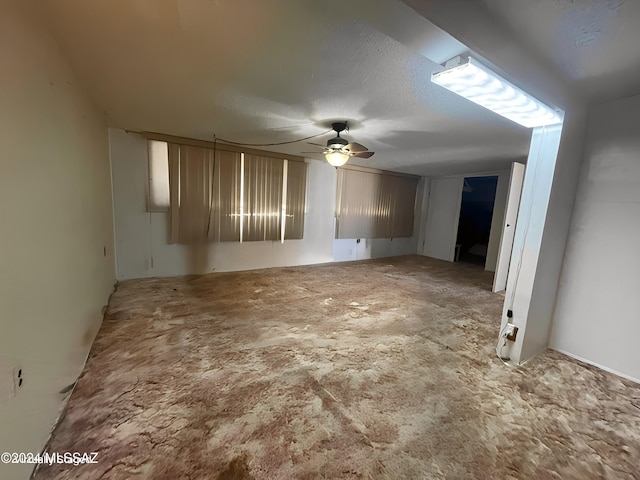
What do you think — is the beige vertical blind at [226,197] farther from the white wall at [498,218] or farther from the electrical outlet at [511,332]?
the white wall at [498,218]

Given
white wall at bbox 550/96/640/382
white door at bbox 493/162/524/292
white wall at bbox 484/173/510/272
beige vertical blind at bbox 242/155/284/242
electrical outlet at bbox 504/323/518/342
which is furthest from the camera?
white wall at bbox 484/173/510/272

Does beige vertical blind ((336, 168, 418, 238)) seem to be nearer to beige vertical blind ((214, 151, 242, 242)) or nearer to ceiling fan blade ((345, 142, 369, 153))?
beige vertical blind ((214, 151, 242, 242))

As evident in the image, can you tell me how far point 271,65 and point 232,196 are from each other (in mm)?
3014

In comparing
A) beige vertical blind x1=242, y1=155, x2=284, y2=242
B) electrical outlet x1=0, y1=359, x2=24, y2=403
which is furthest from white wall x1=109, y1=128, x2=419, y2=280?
electrical outlet x1=0, y1=359, x2=24, y2=403

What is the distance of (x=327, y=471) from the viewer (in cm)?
129

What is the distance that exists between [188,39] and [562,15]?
1945 mm

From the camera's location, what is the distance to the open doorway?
745 centimetres

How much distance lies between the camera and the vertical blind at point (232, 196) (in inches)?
161

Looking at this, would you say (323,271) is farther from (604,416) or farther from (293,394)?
(604,416)

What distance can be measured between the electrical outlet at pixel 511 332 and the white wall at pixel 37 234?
3139 millimetres

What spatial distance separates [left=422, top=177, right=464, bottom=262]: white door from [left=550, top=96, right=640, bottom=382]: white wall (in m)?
4.33

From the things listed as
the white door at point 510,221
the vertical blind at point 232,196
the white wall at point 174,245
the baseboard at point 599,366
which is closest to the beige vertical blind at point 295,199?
the vertical blind at point 232,196

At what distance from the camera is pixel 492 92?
1594mm

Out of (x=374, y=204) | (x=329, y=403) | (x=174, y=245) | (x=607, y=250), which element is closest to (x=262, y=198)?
(x=174, y=245)
